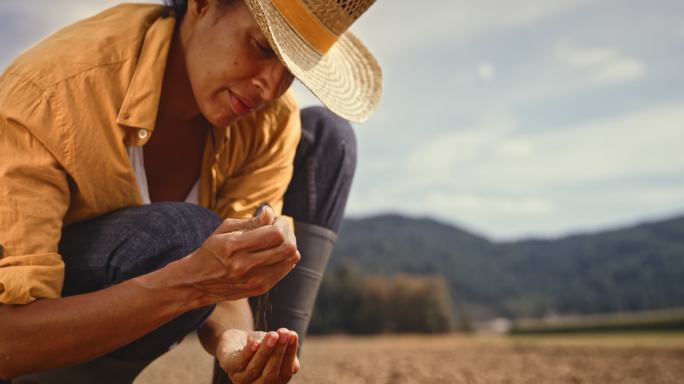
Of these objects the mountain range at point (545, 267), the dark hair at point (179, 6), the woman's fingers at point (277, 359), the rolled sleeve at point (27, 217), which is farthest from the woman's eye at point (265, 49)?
the mountain range at point (545, 267)

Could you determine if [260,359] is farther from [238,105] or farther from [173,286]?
[238,105]

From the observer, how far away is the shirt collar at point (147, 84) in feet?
5.21

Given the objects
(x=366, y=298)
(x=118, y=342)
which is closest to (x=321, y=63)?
Answer: (x=118, y=342)

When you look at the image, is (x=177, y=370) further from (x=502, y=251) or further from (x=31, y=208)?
(x=502, y=251)

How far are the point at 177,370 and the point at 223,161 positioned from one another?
15.5 feet

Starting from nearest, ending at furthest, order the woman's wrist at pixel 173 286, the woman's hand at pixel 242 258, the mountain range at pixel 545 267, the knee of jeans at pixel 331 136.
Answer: the woman's hand at pixel 242 258, the woman's wrist at pixel 173 286, the knee of jeans at pixel 331 136, the mountain range at pixel 545 267

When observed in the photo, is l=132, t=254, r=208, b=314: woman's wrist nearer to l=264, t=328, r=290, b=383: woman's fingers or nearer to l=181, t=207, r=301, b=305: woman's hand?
l=181, t=207, r=301, b=305: woman's hand

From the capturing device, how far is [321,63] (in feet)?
6.07

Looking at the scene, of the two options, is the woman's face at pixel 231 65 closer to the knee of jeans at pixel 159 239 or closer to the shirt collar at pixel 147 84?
the shirt collar at pixel 147 84

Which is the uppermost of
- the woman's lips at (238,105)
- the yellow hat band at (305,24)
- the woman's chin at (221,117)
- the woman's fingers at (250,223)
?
the yellow hat band at (305,24)

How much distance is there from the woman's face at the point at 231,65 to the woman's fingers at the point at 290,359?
0.59 m

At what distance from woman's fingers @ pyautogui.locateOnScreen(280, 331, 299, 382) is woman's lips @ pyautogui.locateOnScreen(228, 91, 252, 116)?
585 mm

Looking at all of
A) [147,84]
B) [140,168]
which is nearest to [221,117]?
[147,84]

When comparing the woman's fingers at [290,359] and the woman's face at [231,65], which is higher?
the woman's face at [231,65]
